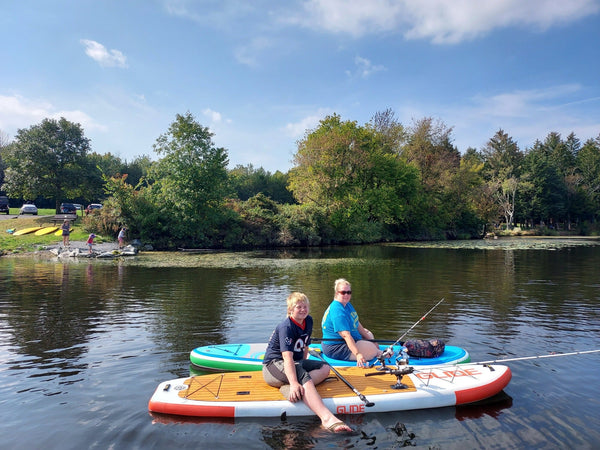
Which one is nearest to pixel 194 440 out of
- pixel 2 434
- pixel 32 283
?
pixel 2 434

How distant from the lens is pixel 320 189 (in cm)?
4638

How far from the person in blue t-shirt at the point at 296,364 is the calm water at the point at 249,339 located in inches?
13.1

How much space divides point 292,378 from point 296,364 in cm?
30

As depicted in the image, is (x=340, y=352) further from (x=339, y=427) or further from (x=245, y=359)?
(x=339, y=427)

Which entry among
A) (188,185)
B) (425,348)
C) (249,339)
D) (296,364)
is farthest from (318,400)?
(188,185)

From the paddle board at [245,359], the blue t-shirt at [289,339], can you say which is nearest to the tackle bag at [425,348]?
the paddle board at [245,359]

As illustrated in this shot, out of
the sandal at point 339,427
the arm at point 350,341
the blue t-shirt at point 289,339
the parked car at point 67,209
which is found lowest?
the sandal at point 339,427

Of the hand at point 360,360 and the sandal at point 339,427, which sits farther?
the hand at point 360,360

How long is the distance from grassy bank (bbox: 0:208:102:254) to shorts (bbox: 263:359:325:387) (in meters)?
29.3

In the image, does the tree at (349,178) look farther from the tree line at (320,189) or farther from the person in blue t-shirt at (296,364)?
the person in blue t-shirt at (296,364)

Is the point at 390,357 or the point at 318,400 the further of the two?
the point at 390,357

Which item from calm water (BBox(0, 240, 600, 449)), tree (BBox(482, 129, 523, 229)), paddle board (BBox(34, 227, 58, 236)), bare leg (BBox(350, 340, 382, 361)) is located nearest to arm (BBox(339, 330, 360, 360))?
bare leg (BBox(350, 340, 382, 361))

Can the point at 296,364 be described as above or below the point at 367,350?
above

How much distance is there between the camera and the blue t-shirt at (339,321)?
743 centimetres
